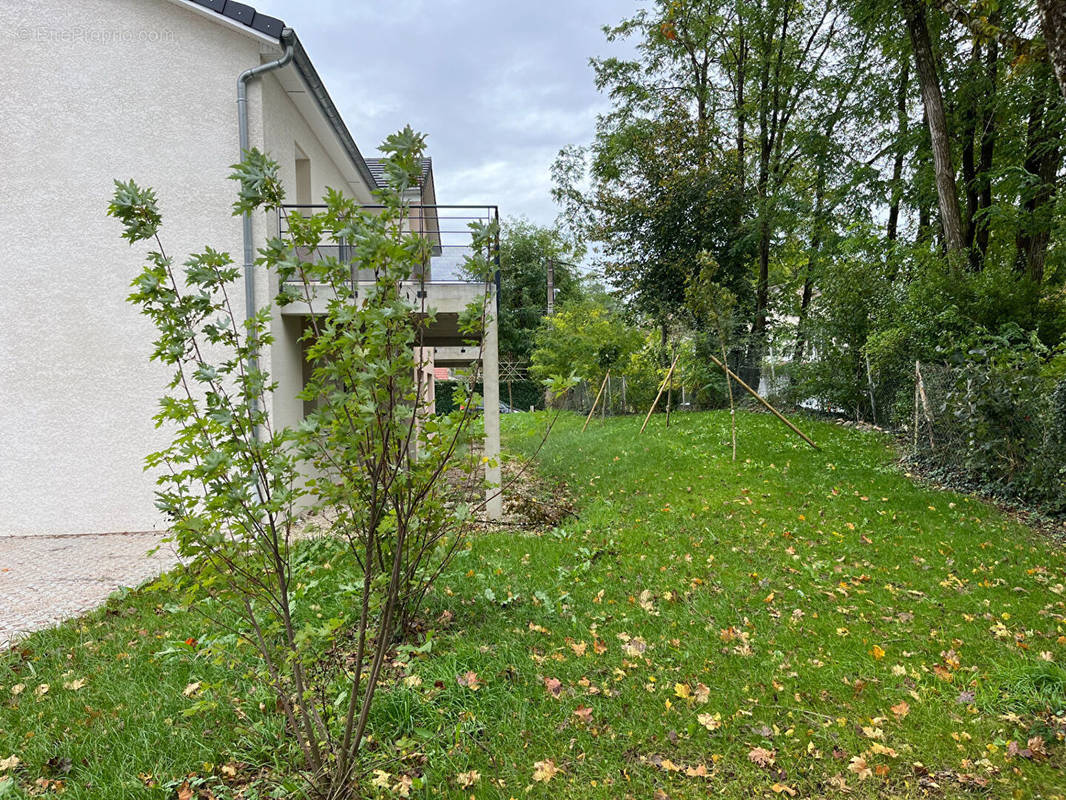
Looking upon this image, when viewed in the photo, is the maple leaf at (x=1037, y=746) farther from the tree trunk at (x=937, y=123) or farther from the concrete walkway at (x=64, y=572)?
the tree trunk at (x=937, y=123)

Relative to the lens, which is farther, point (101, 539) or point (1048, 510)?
point (101, 539)

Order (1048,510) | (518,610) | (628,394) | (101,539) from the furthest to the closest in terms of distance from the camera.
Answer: (628,394)
(101,539)
(1048,510)
(518,610)

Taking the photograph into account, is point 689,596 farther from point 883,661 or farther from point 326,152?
point 326,152

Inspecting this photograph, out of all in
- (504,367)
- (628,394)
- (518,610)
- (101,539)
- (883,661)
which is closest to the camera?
(883,661)

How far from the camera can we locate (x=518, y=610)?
434cm

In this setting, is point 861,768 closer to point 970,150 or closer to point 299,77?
point 299,77

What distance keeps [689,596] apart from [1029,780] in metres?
2.24

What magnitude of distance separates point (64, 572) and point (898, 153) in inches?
672

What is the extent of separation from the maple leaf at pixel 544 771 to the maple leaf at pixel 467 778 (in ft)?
0.87

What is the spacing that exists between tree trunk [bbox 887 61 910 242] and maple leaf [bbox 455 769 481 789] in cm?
1469

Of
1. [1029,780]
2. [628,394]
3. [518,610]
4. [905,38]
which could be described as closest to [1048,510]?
[1029,780]

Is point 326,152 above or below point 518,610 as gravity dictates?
above

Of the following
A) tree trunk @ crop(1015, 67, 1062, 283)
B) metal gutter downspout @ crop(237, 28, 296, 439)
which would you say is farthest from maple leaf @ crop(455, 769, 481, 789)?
tree trunk @ crop(1015, 67, 1062, 283)

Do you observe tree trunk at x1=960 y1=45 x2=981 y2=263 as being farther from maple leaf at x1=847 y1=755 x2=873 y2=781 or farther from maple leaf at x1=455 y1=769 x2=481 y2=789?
maple leaf at x1=455 y1=769 x2=481 y2=789
